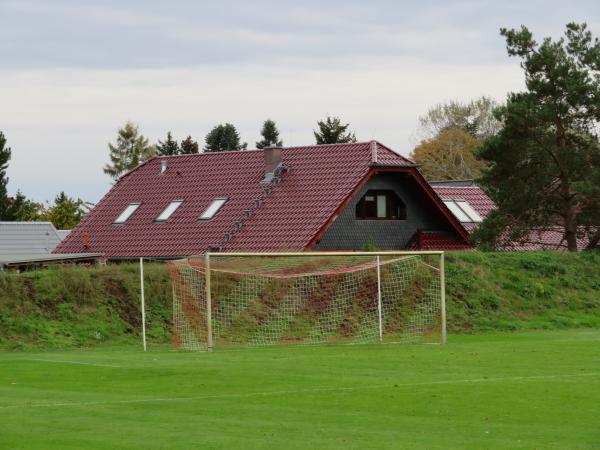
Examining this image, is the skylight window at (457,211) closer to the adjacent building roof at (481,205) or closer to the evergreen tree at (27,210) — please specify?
the adjacent building roof at (481,205)

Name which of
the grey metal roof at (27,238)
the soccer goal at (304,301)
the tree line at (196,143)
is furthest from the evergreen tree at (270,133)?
the soccer goal at (304,301)

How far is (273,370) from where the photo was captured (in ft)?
79.9

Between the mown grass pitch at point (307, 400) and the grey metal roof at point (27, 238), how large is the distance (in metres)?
35.8

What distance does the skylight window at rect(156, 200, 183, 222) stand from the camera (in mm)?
54906

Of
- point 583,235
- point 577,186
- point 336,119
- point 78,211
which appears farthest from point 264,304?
point 78,211

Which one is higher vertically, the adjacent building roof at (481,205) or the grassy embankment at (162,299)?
the adjacent building roof at (481,205)

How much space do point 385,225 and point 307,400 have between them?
35.4 m

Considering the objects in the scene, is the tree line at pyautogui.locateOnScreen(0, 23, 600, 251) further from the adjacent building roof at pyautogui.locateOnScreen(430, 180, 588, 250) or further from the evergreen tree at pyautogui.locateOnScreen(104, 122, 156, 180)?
the evergreen tree at pyautogui.locateOnScreen(104, 122, 156, 180)

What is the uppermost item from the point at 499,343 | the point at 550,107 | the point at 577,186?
the point at 550,107

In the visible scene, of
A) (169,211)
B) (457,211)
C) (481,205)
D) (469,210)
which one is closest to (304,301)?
(169,211)

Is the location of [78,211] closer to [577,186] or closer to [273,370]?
[577,186]

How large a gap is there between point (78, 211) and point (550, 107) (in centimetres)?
6136

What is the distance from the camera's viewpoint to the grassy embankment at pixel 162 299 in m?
34.8

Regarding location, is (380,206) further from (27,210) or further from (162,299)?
(27,210)
